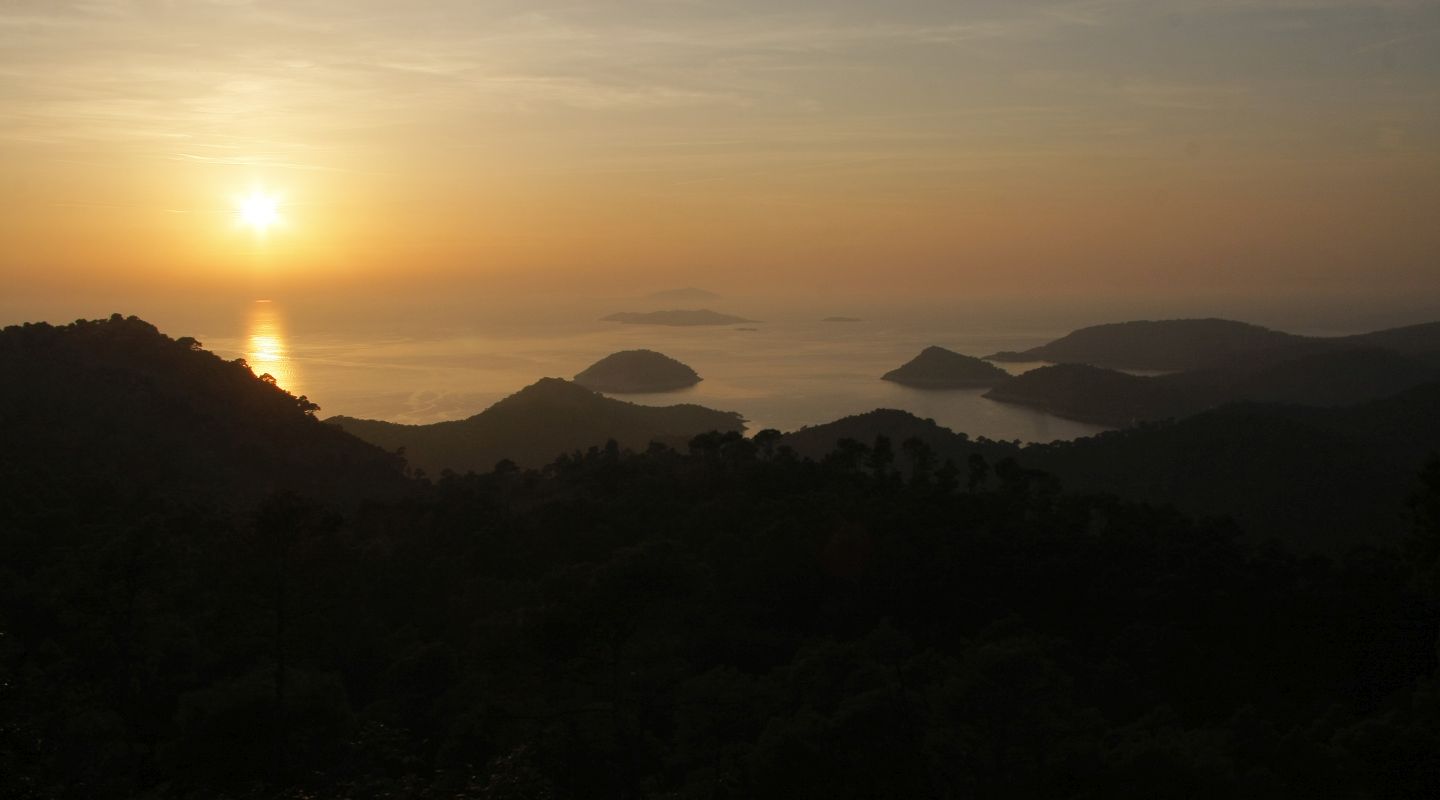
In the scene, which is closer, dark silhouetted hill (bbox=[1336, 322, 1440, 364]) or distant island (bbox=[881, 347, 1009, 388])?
dark silhouetted hill (bbox=[1336, 322, 1440, 364])

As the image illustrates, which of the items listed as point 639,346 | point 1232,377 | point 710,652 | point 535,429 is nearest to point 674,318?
point 639,346

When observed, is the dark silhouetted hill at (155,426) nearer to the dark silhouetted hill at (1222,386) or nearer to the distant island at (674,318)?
the dark silhouetted hill at (1222,386)

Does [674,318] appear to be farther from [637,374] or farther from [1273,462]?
[1273,462]

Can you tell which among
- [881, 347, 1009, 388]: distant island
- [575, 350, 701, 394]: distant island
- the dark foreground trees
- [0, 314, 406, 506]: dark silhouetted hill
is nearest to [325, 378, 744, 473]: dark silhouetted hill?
[0, 314, 406, 506]: dark silhouetted hill

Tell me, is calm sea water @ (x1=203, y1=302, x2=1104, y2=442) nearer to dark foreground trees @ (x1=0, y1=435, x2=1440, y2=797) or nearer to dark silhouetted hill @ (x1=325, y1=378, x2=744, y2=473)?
dark silhouetted hill @ (x1=325, y1=378, x2=744, y2=473)

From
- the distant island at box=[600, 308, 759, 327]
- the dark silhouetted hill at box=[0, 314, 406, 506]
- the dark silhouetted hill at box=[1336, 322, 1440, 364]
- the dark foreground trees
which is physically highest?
the distant island at box=[600, 308, 759, 327]


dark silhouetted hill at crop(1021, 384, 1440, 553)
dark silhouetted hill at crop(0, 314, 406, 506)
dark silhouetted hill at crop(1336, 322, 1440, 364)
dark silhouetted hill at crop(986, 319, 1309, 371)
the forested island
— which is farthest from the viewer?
dark silhouetted hill at crop(986, 319, 1309, 371)

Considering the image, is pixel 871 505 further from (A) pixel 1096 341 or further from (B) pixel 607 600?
(A) pixel 1096 341

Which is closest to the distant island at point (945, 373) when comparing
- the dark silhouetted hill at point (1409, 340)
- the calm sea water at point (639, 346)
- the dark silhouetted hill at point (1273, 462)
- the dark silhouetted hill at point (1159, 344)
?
the calm sea water at point (639, 346)
